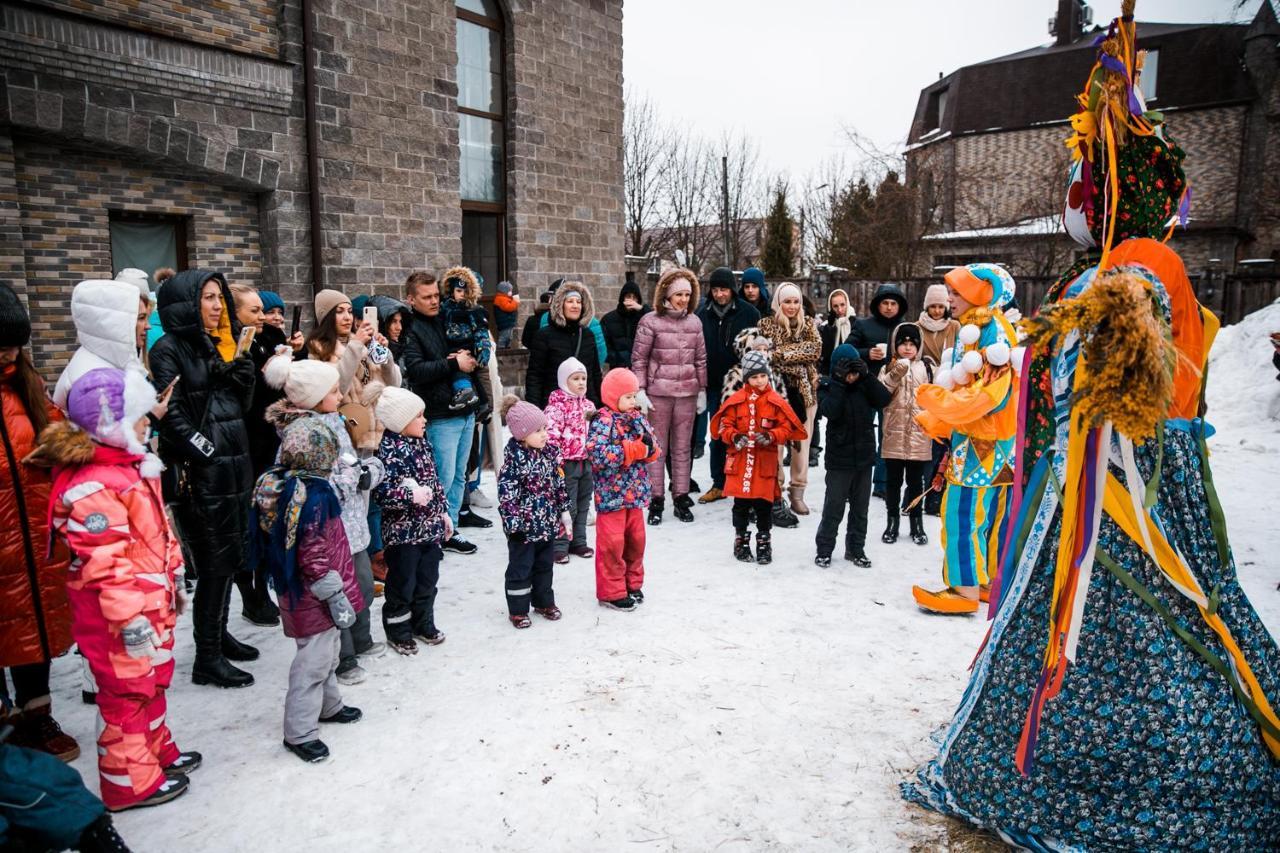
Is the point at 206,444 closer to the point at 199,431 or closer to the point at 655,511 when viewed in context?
the point at 199,431

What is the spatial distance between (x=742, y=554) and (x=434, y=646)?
2368 millimetres

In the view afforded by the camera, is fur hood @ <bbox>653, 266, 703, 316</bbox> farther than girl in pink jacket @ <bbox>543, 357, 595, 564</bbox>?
Yes

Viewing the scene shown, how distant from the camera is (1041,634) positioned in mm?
2705

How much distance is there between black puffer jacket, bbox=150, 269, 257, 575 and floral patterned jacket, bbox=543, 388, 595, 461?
2174 millimetres

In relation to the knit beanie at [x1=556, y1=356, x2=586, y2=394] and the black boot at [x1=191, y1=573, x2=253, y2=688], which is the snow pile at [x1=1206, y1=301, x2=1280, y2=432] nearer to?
the knit beanie at [x1=556, y1=356, x2=586, y2=394]

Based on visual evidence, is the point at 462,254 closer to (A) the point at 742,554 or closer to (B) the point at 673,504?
(B) the point at 673,504

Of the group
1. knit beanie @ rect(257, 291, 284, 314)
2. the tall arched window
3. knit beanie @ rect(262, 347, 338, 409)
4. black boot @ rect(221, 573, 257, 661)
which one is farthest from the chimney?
black boot @ rect(221, 573, 257, 661)

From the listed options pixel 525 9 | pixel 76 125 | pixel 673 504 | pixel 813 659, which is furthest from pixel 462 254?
pixel 813 659

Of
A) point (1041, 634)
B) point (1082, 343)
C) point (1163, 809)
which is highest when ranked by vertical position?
point (1082, 343)

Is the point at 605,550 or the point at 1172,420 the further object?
the point at 605,550

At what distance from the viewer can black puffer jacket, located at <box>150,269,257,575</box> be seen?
375 centimetres

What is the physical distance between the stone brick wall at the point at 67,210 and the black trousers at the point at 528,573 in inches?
203

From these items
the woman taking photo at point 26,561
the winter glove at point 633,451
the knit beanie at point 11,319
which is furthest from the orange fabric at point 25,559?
the winter glove at point 633,451

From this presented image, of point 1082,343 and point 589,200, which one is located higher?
point 589,200
